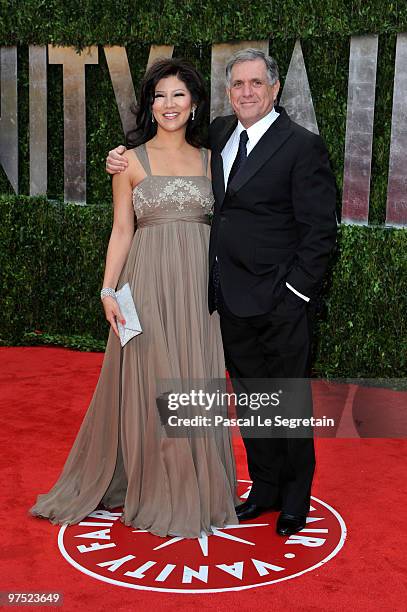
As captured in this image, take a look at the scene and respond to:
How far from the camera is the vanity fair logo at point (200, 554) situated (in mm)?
2689

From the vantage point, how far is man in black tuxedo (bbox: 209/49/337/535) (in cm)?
280

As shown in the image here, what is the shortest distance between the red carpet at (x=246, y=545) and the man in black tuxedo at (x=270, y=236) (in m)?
0.30

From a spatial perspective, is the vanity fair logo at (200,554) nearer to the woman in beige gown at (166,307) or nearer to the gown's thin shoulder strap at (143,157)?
the woman in beige gown at (166,307)

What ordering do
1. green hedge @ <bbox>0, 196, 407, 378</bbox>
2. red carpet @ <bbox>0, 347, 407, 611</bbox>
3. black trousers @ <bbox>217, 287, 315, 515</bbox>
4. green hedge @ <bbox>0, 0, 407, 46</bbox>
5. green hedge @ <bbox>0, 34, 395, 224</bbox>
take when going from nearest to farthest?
red carpet @ <bbox>0, 347, 407, 611</bbox> → black trousers @ <bbox>217, 287, 315, 515</bbox> → green hedge @ <bbox>0, 0, 407, 46</bbox> → green hedge @ <bbox>0, 34, 395, 224</bbox> → green hedge @ <bbox>0, 196, 407, 378</bbox>

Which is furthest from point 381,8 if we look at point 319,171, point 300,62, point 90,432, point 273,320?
point 90,432

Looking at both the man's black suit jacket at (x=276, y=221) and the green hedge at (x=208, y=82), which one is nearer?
the man's black suit jacket at (x=276, y=221)

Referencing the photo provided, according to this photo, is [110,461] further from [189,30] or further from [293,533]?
[189,30]

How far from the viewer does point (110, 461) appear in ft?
10.7

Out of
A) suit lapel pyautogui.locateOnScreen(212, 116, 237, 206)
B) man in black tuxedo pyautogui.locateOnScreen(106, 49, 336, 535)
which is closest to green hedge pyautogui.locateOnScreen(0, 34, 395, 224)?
suit lapel pyautogui.locateOnScreen(212, 116, 237, 206)

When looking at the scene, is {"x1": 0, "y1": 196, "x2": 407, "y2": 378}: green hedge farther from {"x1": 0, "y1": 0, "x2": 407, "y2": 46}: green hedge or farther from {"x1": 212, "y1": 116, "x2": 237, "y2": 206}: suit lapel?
{"x1": 212, "y1": 116, "x2": 237, "y2": 206}: suit lapel

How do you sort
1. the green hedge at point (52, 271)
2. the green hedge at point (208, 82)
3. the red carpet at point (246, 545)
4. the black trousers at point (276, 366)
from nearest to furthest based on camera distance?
the red carpet at point (246, 545)
the black trousers at point (276, 366)
the green hedge at point (208, 82)
the green hedge at point (52, 271)

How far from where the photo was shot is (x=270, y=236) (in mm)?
2877

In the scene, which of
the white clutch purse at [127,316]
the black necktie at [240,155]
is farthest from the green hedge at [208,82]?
the white clutch purse at [127,316]

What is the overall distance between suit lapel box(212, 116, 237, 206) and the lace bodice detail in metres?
0.08
